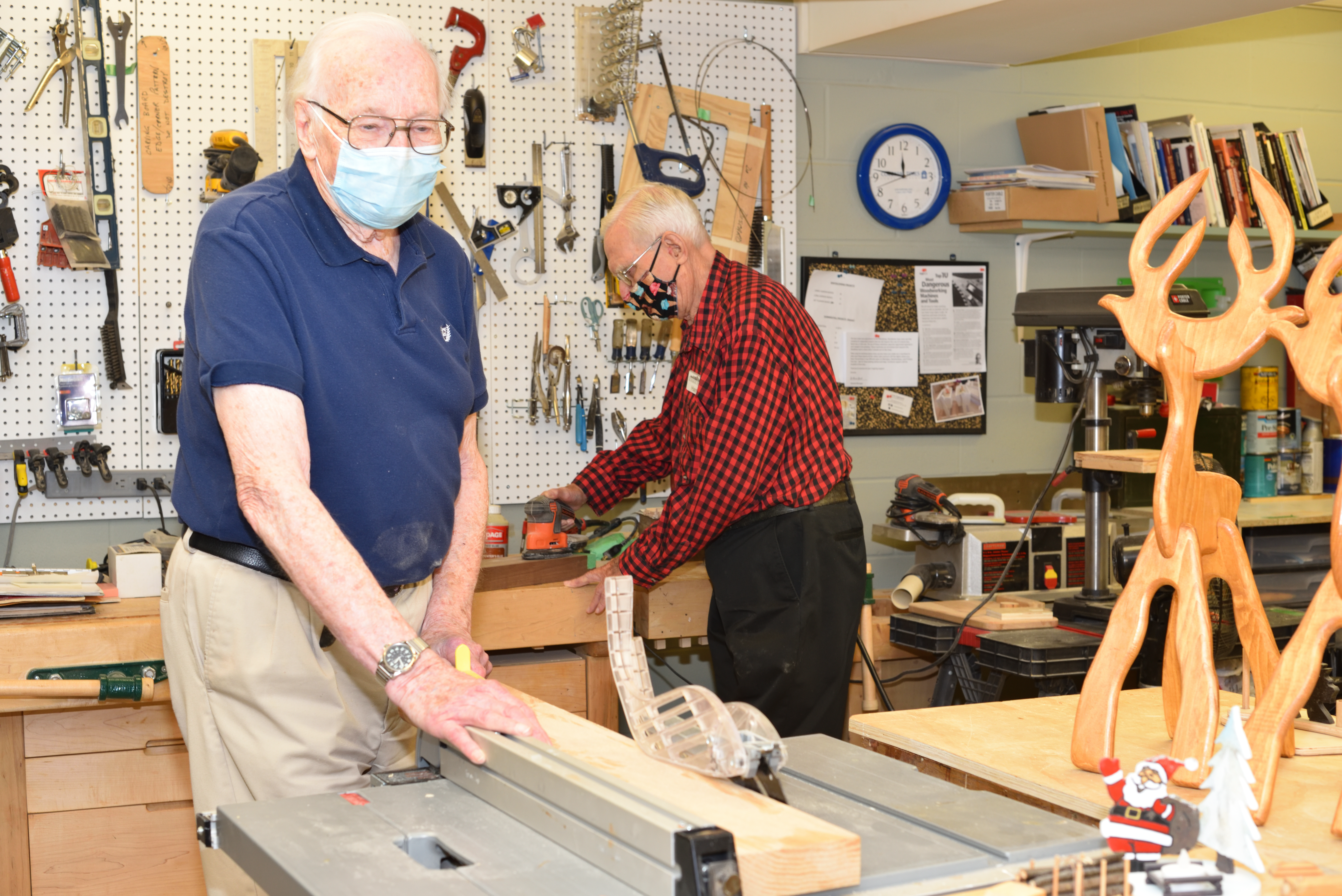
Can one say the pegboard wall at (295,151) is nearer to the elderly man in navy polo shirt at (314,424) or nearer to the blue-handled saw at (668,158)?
the blue-handled saw at (668,158)

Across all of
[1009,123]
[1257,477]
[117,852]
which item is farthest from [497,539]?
[1257,477]

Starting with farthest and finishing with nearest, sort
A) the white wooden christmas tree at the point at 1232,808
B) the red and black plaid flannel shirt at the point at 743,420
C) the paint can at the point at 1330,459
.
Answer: the paint can at the point at 1330,459 → the red and black plaid flannel shirt at the point at 743,420 → the white wooden christmas tree at the point at 1232,808

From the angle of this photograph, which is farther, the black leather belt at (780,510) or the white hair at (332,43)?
the black leather belt at (780,510)

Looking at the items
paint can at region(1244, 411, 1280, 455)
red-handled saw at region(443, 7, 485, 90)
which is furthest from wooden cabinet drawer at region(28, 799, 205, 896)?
paint can at region(1244, 411, 1280, 455)

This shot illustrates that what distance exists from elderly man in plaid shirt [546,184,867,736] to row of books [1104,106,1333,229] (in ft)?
5.76

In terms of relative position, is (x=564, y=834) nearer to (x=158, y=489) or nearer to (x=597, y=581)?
(x=597, y=581)

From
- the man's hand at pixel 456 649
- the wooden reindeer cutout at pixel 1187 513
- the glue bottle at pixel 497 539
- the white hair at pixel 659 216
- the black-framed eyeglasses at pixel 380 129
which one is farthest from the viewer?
the glue bottle at pixel 497 539

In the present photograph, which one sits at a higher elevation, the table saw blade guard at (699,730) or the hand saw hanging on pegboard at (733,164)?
the hand saw hanging on pegboard at (733,164)

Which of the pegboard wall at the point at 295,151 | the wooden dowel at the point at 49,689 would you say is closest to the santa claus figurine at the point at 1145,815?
the wooden dowel at the point at 49,689

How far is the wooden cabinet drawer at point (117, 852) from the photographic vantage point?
8.46 ft

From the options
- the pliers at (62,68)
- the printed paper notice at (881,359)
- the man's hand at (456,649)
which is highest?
the pliers at (62,68)

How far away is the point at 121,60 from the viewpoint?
3.05 metres

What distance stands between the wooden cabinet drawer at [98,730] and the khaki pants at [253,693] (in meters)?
1.09

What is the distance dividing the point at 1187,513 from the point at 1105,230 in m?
2.69
